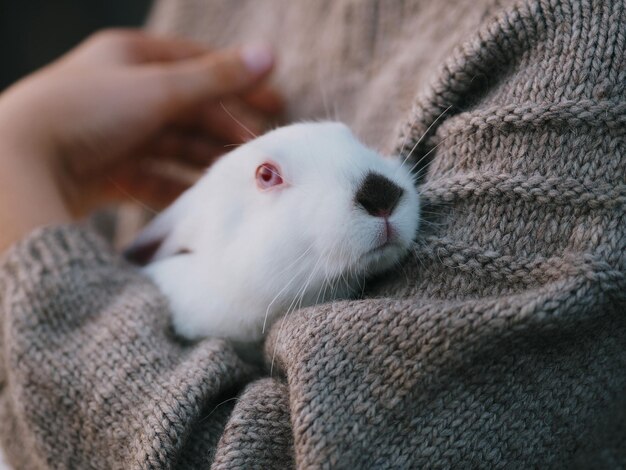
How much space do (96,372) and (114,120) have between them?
641 mm

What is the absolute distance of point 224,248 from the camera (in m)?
0.83

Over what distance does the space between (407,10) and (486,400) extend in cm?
75

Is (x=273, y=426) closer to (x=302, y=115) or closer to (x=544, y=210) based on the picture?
(x=544, y=210)

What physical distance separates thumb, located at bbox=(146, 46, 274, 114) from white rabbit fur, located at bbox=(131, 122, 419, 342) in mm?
429

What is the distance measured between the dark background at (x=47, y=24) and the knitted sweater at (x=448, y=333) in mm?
1783

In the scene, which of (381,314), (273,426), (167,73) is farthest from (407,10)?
(273,426)

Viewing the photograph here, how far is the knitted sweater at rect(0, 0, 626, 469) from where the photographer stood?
1.90 feet

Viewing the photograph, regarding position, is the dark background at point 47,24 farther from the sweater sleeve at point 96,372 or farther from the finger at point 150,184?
the sweater sleeve at point 96,372

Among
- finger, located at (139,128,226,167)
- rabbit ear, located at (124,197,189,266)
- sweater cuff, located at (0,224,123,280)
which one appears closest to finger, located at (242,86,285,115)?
finger, located at (139,128,226,167)

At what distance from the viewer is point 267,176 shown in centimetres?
81

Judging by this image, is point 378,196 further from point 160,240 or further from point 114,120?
point 114,120

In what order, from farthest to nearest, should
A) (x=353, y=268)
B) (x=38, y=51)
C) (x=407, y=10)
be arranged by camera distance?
(x=38, y=51), (x=407, y=10), (x=353, y=268)

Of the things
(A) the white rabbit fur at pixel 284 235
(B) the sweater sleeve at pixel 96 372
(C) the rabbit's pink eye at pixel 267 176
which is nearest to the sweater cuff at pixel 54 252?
(B) the sweater sleeve at pixel 96 372

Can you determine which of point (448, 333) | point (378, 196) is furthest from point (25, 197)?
point (448, 333)
